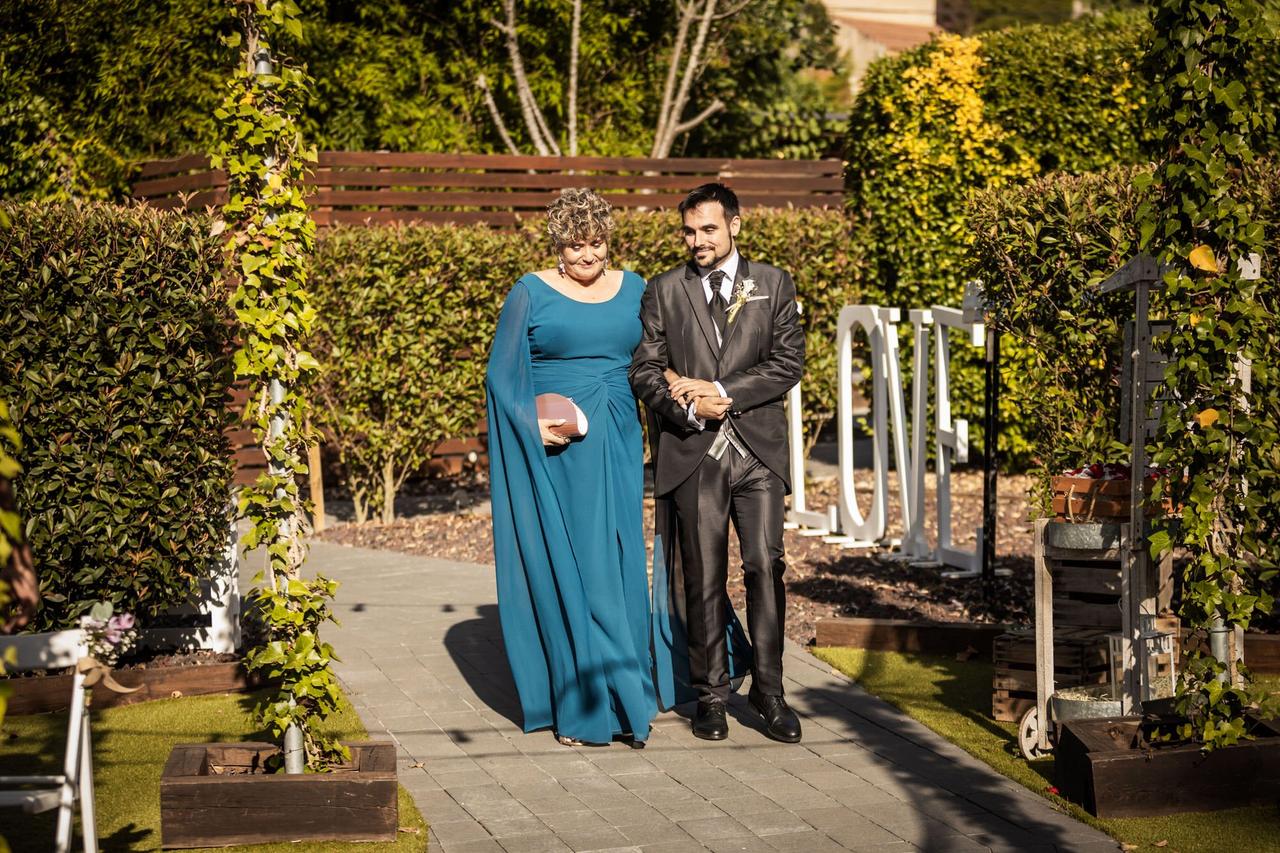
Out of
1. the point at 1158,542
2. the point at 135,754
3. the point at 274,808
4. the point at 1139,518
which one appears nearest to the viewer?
the point at 274,808

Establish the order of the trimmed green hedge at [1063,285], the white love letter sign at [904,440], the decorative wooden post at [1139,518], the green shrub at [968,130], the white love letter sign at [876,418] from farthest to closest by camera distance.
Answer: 1. the green shrub at [968,130]
2. the white love letter sign at [876,418]
3. the white love letter sign at [904,440]
4. the trimmed green hedge at [1063,285]
5. the decorative wooden post at [1139,518]

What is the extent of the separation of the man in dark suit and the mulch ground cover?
175 centimetres

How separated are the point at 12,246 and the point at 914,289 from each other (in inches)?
325

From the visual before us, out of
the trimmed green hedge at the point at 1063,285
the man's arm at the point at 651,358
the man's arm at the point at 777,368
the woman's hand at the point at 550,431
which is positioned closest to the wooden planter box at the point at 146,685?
the woman's hand at the point at 550,431

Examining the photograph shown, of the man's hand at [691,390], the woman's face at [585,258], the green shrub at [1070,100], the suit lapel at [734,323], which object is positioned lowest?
the man's hand at [691,390]

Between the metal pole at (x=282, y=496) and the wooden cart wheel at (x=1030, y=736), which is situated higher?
the metal pole at (x=282, y=496)

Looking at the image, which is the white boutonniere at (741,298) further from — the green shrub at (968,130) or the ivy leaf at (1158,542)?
the green shrub at (968,130)

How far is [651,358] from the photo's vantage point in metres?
6.35

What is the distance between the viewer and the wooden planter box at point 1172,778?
5176 mm

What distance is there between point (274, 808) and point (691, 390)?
226cm

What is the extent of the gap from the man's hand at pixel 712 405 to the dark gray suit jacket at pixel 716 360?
58 millimetres

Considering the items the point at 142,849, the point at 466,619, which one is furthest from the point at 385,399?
the point at 142,849

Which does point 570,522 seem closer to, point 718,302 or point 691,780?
point 718,302

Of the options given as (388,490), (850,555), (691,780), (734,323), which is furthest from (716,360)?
(388,490)
